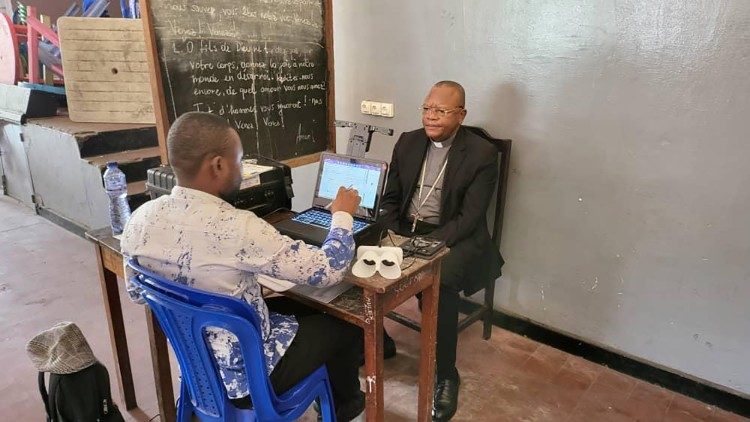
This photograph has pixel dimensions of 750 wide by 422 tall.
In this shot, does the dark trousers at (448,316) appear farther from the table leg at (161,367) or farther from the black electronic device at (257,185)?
the table leg at (161,367)

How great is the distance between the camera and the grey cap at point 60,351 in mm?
1685

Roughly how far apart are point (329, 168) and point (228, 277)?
0.62 m

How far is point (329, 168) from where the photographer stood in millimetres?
1761

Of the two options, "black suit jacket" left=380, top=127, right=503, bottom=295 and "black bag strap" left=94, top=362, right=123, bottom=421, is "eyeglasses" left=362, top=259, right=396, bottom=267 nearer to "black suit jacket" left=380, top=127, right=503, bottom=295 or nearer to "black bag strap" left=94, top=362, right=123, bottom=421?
"black suit jacket" left=380, top=127, right=503, bottom=295

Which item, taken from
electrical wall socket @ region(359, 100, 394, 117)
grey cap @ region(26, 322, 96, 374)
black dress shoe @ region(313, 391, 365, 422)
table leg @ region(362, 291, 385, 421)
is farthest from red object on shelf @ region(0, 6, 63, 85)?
table leg @ region(362, 291, 385, 421)

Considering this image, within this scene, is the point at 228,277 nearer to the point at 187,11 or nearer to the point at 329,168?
the point at 329,168

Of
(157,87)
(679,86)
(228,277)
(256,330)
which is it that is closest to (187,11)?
(157,87)

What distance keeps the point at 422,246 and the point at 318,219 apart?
0.36 meters

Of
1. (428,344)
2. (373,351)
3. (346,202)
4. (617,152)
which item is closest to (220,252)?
(346,202)

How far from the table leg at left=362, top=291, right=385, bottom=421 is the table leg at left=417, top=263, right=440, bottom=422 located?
259 mm

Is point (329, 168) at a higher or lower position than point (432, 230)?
higher

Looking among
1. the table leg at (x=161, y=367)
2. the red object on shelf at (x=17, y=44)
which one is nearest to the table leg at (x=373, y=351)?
the table leg at (x=161, y=367)

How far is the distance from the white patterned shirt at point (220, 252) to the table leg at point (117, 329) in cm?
71

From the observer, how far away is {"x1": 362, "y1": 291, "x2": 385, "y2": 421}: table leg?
1392 mm
